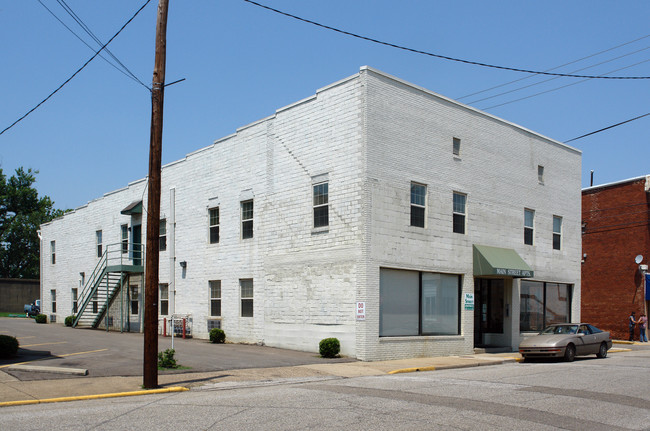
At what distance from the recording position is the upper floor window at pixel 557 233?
29519 millimetres

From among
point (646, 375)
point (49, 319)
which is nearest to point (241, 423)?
point (646, 375)

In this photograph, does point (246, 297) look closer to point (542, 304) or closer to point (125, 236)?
point (125, 236)

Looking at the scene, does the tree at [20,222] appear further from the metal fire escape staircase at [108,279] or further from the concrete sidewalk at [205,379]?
the concrete sidewalk at [205,379]

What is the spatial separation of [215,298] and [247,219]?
4079 mm

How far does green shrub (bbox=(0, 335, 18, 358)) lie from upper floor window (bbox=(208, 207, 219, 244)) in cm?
1136

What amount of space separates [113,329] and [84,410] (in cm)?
2346

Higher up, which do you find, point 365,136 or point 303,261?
point 365,136

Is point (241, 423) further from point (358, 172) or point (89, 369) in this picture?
point (358, 172)

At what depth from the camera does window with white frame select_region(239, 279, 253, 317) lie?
25.4 meters

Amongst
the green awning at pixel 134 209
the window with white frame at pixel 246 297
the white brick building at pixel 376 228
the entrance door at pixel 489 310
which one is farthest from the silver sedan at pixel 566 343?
the green awning at pixel 134 209

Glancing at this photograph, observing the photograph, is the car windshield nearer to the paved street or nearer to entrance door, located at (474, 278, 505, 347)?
entrance door, located at (474, 278, 505, 347)

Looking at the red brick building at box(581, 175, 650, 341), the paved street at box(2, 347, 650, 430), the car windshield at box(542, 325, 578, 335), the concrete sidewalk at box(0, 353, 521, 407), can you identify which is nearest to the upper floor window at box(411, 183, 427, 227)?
the concrete sidewalk at box(0, 353, 521, 407)

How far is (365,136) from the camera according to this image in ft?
67.9

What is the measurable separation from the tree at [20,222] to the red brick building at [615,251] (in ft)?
224
